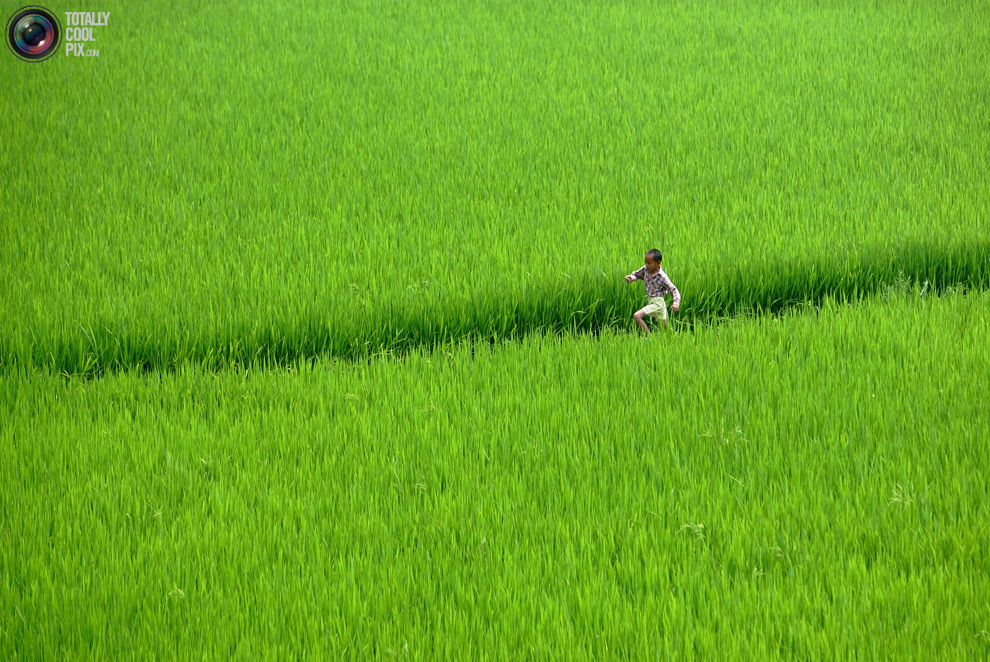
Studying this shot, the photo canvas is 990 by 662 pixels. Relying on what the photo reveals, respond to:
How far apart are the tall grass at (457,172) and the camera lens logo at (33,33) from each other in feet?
0.82

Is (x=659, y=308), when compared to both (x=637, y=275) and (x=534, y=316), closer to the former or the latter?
(x=637, y=275)

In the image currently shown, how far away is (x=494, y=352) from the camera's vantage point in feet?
14.8

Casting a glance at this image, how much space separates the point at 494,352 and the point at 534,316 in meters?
0.53

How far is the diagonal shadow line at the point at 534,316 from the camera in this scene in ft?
14.9

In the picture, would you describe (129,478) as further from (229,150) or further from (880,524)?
(229,150)

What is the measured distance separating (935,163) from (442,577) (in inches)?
211

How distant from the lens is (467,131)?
23.9 feet

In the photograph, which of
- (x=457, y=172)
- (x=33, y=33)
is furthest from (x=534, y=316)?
(x=33, y=33)

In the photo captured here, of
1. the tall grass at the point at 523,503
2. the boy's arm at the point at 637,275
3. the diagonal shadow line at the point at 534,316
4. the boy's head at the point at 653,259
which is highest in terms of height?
the boy's head at the point at 653,259

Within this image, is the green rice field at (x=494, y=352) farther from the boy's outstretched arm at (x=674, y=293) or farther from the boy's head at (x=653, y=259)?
the boy's head at (x=653, y=259)

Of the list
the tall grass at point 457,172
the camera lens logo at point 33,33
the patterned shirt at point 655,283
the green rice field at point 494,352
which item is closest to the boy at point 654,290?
the patterned shirt at point 655,283

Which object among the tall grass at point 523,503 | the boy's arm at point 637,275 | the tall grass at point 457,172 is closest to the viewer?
the tall grass at point 523,503

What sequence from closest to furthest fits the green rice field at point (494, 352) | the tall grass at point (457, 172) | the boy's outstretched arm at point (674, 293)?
the green rice field at point (494, 352) < the boy's outstretched arm at point (674, 293) < the tall grass at point (457, 172)

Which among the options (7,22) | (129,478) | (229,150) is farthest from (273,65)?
(129,478)
